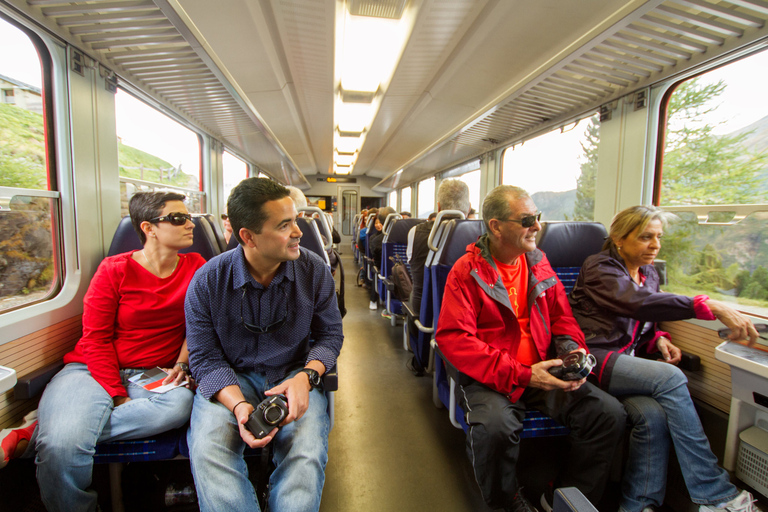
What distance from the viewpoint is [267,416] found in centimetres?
132

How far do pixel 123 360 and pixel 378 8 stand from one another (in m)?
3.45

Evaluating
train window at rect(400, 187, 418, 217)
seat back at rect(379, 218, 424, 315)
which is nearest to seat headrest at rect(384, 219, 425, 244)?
seat back at rect(379, 218, 424, 315)

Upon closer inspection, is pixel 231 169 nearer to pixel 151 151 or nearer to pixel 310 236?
pixel 151 151

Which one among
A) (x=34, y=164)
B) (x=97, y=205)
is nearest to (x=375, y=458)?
(x=97, y=205)

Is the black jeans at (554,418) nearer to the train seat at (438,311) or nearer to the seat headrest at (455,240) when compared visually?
the train seat at (438,311)

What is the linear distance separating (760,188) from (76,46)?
4254mm

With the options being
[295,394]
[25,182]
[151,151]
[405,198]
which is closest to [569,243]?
[295,394]

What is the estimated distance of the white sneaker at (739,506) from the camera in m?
1.49

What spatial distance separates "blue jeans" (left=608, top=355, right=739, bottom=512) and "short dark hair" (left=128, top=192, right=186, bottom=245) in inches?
107

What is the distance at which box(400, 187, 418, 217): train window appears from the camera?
1309 cm

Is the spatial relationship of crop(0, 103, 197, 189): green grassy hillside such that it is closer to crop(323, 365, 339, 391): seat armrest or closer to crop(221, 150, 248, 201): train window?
crop(323, 365, 339, 391): seat armrest

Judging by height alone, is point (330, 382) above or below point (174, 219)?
below

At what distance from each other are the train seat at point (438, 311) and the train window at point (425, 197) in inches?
314

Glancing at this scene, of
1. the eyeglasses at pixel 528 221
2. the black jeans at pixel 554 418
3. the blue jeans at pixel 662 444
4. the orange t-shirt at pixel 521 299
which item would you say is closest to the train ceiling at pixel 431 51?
the eyeglasses at pixel 528 221
